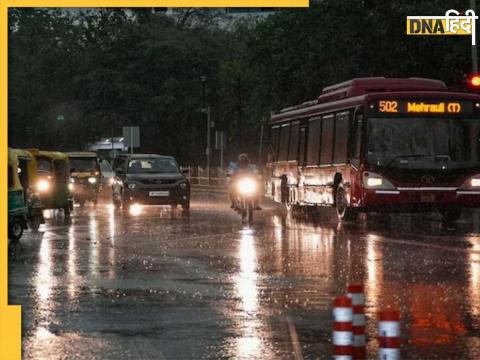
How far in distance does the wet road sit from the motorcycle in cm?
221

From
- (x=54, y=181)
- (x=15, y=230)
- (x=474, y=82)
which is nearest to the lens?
(x=15, y=230)

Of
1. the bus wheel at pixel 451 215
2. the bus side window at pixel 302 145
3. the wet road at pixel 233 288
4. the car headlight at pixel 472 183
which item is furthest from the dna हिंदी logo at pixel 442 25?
the wet road at pixel 233 288

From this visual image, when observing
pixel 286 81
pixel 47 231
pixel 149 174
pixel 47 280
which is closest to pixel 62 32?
pixel 286 81

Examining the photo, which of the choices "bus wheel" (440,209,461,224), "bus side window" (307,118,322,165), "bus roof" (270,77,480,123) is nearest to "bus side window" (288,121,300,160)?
"bus side window" (307,118,322,165)

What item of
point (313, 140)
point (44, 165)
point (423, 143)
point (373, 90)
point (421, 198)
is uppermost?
point (373, 90)

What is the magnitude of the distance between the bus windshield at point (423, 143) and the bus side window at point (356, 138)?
0.28m

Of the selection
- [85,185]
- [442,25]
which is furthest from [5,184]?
[442,25]

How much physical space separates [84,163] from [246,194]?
1617 cm

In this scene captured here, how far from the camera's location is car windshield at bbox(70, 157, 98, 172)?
45000mm

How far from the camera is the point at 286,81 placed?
6116 centimetres

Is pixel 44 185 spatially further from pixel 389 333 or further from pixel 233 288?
pixel 389 333

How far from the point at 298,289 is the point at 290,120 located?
21.0m

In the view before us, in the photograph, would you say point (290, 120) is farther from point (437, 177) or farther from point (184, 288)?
point (184, 288)

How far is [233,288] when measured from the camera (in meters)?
15.1
